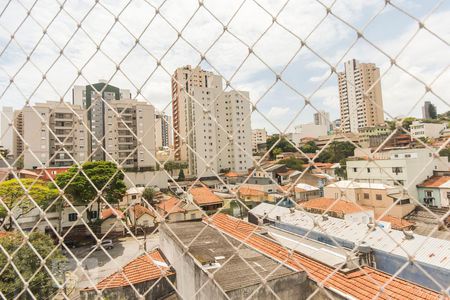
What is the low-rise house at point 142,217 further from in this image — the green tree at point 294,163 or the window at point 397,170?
the green tree at point 294,163

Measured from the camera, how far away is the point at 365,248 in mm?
3574

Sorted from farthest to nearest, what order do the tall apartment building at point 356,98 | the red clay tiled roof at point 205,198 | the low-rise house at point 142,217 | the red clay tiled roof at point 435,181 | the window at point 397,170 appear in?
the red clay tiled roof at point 205,198 < the low-rise house at point 142,217 < the red clay tiled roof at point 435,181 < the window at point 397,170 < the tall apartment building at point 356,98

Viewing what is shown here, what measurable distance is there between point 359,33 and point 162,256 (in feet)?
9.45

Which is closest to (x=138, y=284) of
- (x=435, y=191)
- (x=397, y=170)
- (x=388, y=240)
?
(x=388, y=240)

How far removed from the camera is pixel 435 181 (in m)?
7.36

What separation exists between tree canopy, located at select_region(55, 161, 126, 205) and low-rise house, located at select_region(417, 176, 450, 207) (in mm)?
7158

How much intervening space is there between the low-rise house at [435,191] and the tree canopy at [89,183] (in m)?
7.16

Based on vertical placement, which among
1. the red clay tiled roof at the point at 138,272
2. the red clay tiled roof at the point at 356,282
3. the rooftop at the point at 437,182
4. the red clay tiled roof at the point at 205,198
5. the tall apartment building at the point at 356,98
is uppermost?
the tall apartment building at the point at 356,98

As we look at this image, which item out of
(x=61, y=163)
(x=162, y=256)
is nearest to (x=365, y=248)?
(x=162, y=256)

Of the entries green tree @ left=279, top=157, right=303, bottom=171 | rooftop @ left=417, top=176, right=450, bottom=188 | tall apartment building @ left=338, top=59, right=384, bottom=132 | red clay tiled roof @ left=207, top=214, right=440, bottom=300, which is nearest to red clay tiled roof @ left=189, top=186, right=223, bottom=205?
rooftop @ left=417, top=176, right=450, bottom=188

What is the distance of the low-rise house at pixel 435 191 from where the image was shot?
6909mm

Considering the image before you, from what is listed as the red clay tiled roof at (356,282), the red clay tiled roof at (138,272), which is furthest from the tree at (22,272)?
the red clay tiled roof at (356,282)

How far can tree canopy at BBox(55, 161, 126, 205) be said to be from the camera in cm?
653

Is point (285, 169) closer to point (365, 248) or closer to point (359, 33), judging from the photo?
point (365, 248)
